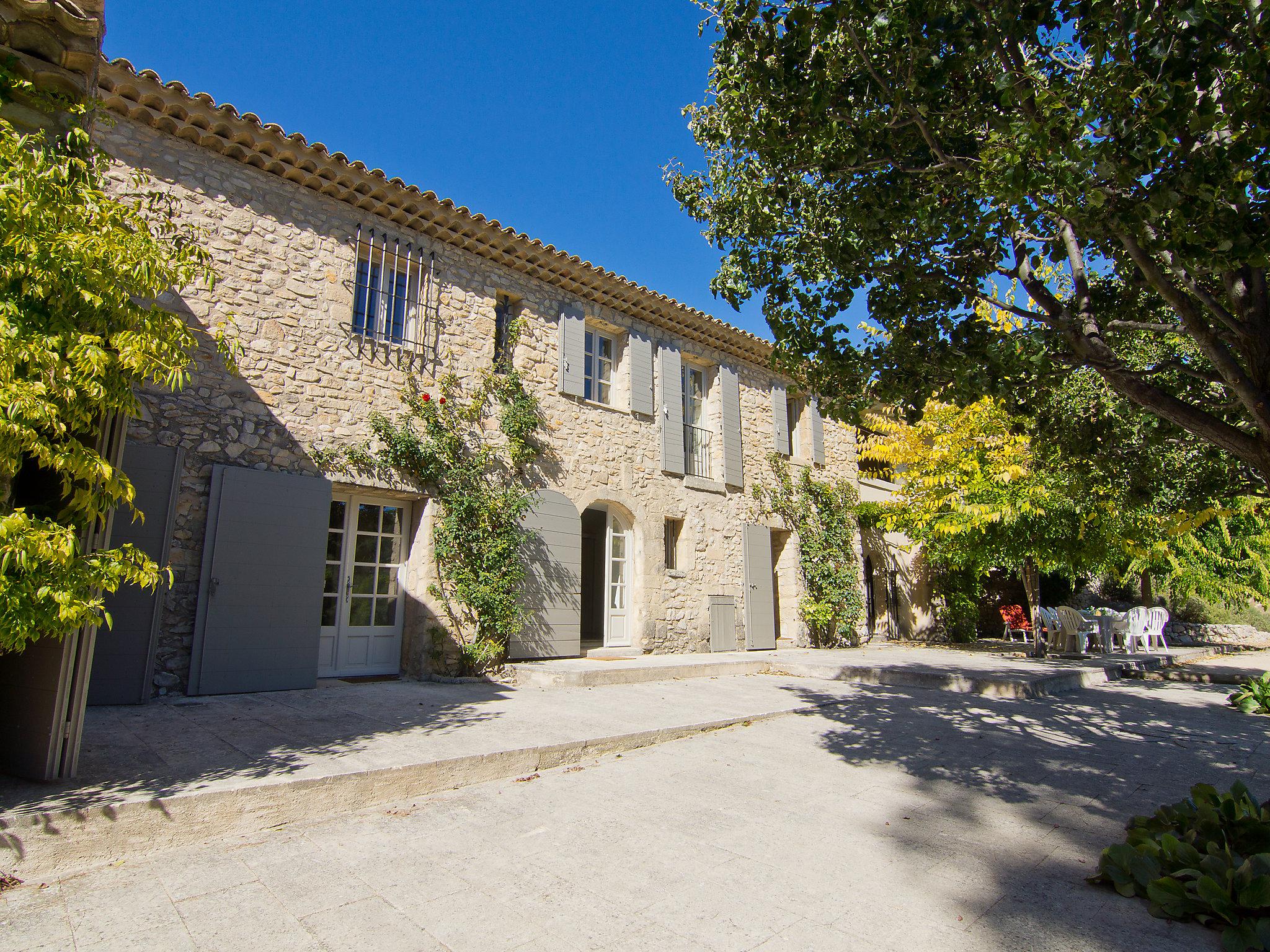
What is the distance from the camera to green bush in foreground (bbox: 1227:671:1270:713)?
686 cm

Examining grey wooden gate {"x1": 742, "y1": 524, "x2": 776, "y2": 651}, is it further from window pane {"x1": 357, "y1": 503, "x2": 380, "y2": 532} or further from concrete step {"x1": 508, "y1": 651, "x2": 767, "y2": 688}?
window pane {"x1": 357, "y1": 503, "x2": 380, "y2": 532}

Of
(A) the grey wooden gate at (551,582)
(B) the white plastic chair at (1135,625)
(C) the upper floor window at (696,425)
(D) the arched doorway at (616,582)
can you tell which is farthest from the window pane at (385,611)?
(B) the white plastic chair at (1135,625)

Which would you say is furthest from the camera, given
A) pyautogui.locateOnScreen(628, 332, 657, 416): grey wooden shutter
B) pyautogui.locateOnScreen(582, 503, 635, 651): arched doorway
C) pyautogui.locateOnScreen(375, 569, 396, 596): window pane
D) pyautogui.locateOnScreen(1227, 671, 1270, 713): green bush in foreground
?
pyautogui.locateOnScreen(628, 332, 657, 416): grey wooden shutter

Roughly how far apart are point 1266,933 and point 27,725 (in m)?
5.15

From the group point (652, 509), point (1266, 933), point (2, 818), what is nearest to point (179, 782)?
point (2, 818)

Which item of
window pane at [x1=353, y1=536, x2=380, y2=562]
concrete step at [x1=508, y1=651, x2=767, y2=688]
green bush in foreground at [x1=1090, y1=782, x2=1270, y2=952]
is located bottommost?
green bush in foreground at [x1=1090, y1=782, x2=1270, y2=952]

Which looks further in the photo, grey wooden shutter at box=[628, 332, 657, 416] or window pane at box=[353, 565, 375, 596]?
grey wooden shutter at box=[628, 332, 657, 416]

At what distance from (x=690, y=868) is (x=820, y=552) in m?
10.4

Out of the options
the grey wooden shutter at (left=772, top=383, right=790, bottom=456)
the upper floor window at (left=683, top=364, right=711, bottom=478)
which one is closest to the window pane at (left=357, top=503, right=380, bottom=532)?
the upper floor window at (left=683, top=364, right=711, bottom=478)

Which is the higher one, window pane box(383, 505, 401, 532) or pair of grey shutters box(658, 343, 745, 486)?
pair of grey shutters box(658, 343, 745, 486)

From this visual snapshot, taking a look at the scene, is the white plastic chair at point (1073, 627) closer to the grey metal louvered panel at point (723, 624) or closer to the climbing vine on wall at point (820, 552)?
the climbing vine on wall at point (820, 552)

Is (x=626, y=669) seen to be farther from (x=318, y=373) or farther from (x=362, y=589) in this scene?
Result: (x=318, y=373)

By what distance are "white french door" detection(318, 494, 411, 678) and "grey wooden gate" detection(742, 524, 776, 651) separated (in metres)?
5.85

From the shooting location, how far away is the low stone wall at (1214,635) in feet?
52.2
